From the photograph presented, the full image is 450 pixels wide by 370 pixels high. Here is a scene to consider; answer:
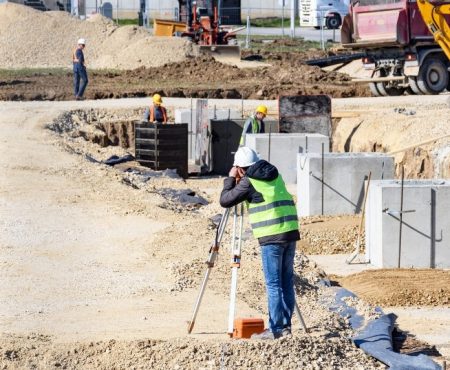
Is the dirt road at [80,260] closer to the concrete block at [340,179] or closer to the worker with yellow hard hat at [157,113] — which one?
the concrete block at [340,179]

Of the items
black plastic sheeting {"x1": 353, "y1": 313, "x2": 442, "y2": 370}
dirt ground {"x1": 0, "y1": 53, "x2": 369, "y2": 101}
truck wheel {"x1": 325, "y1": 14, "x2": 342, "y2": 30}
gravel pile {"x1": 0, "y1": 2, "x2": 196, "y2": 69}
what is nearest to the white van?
truck wheel {"x1": 325, "y1": 14, "x2": 342, "y2": 30}

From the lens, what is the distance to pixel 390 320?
12.0 m

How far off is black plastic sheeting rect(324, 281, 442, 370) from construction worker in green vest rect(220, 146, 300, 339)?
2.99 feet

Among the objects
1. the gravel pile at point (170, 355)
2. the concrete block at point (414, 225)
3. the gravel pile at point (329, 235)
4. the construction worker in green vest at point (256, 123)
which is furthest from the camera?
the construction worker in green vest at point (256, 123)

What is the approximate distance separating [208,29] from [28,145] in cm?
2345

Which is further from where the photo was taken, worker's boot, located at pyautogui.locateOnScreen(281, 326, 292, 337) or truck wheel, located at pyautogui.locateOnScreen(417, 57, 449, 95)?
truck wheel, located at pyautogui.locateOnScreen(417, 57, 449, 95)

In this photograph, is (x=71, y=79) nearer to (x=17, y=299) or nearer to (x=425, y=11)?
(x=425, y=11)

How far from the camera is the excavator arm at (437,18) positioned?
1110 inches

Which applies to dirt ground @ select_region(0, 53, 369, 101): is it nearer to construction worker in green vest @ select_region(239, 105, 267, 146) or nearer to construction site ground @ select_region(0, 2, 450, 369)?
construction site ground @ select_region(0, 2, 450, 369)

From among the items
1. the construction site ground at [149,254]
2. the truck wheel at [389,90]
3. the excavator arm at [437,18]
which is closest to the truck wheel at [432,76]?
the construction site ground at [149,254]

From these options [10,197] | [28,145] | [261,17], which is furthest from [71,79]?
[261,17]

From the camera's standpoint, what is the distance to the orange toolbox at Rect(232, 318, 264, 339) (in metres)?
10.0

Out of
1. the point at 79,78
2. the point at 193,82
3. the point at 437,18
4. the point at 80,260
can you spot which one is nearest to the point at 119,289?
the point at 80,260

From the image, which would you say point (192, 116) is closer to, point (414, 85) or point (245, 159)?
point (414, 85)
